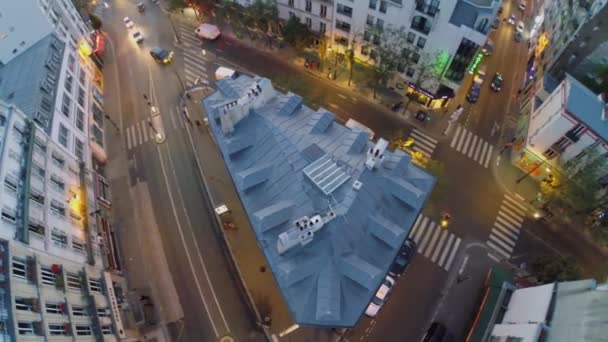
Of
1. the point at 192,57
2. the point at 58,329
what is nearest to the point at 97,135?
the point at 192,57

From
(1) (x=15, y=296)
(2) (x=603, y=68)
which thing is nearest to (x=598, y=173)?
(2) (x=603, y=68)

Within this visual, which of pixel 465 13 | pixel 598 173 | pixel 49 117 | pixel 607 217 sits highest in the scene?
pixel 465 13

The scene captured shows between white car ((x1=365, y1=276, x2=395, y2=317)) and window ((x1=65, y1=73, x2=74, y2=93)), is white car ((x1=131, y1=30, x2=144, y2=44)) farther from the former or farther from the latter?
white car ((x1=365, y1=276, x2=395, y2=317))

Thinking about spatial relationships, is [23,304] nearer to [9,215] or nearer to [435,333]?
[9,215]

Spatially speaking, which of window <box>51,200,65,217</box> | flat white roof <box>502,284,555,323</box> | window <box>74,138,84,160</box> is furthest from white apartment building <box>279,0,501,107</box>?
window <box>51,200,65,217</box>

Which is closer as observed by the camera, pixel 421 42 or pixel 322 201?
pixel 322 201

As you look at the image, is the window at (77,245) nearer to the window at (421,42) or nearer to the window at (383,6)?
the window at (383,6)

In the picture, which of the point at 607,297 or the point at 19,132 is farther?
the point at 19,132

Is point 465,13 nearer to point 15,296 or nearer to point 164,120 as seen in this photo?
point 164,120
